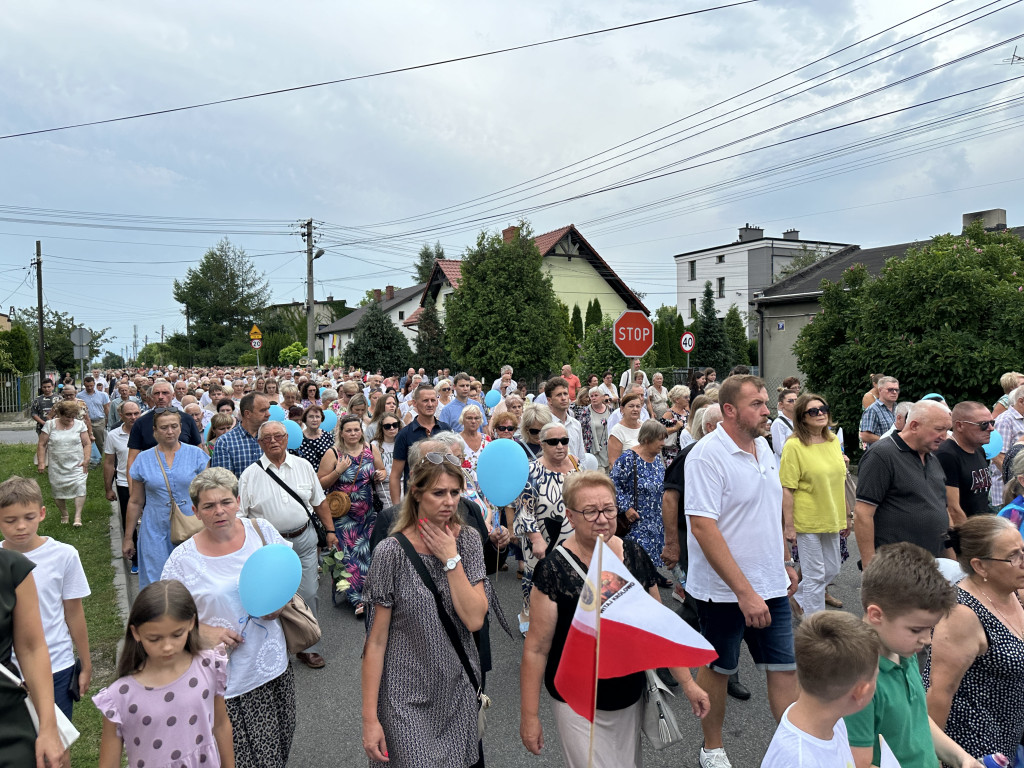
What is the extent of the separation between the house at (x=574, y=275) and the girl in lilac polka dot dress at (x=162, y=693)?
136ft

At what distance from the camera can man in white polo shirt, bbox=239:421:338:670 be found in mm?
4891

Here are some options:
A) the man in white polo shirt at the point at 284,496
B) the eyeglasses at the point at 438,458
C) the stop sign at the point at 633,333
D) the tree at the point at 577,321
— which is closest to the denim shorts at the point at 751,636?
the eyeglasses at the point at 438,458

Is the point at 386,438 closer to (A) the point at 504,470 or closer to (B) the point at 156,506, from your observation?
(B) the point at 156,506

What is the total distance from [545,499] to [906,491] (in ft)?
7.70

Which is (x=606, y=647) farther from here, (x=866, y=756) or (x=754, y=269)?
(x=754, y=269)

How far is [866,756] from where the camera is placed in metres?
2.32

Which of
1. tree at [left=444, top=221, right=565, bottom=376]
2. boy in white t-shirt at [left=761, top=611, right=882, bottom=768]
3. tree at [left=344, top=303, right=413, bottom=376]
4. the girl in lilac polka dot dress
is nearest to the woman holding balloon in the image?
the girl in lilac polka dot dress

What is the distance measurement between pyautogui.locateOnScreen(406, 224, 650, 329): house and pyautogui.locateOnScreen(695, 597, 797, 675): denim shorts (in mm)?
40655

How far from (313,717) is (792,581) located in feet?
10.1

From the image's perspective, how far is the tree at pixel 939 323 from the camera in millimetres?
12484

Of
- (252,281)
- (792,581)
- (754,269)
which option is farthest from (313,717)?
(252,281)

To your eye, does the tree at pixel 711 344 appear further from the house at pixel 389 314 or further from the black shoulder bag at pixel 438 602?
the black shoulder bag at pixel 438 602

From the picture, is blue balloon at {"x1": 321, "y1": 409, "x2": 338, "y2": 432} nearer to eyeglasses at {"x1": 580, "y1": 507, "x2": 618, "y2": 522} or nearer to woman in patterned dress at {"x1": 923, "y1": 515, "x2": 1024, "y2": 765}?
eyeglasses at {"x1": 580, "y1": 507, "x2": 618, "y2": 522}

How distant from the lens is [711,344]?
42.2 metres
